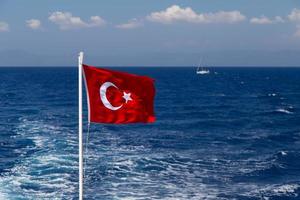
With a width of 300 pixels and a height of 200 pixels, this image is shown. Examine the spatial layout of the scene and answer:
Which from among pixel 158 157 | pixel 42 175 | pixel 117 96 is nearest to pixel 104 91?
pixel 117 96

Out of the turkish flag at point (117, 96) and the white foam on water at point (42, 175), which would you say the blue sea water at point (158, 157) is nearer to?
the white foam on water at point (42, 175)

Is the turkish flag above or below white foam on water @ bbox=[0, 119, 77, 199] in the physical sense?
above

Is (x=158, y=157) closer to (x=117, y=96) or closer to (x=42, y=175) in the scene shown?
(x=42, y=175)

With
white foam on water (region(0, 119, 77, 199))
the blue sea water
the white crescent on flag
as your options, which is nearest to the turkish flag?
the white crescent on flag

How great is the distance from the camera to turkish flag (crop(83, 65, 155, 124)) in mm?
16484

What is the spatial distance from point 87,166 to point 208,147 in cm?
1618

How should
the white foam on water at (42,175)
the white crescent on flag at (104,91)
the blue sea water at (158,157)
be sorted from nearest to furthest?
the white crescent on flag at (104,91)
the white foam on water at (42,175)
the blue sea water at (158,157)

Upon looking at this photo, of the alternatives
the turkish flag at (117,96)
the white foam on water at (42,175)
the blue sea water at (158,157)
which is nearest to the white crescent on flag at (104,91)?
the turkish flag at (117,96)

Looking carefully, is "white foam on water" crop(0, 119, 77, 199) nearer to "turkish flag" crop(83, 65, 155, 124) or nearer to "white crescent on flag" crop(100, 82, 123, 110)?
"turkish flag" crop(83, 65, 155, 124)

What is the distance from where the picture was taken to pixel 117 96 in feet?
55.4

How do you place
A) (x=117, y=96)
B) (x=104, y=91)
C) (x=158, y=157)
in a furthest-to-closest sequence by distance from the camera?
1. (x=158, y=157)
2. (x=117, y=96)
3. (x=104, y=91)

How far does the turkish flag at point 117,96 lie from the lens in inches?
649

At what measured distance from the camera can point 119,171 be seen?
131 ft

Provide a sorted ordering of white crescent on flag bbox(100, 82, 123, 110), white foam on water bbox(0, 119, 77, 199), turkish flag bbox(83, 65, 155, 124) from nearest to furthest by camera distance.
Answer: turkish flag bbox(83, 65, 155, 124) < white crescent on flag bbox(100, 82, 123, 110) < white foam on water bbox(0, 119, 77, 199)
